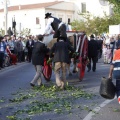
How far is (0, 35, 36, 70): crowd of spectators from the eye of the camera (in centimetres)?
2312

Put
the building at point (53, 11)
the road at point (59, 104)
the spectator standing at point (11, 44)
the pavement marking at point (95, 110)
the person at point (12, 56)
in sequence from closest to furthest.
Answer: the pavement marking at point (95, 110), the road at point (59, 104), the person at point (12, 56), the spectator standing at point (11, 44), the building at point (53, 11)

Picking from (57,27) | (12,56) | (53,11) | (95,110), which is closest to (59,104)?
(95,110)

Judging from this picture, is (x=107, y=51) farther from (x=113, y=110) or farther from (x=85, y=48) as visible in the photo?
(x=113, y=110)

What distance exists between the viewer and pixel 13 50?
2692 centimetres

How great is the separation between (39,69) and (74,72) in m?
3.90

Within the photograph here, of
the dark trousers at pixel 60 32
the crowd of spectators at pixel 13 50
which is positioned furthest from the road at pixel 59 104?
the crowd of spectators at pixel 13 50

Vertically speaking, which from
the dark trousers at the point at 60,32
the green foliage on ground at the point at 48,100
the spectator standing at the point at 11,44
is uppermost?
the dark trousers at the point at 60,32

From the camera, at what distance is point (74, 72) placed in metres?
18.4

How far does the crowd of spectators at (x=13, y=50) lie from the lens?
23.1 meters

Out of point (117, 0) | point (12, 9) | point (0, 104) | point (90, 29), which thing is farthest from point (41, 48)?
point (12, 9)

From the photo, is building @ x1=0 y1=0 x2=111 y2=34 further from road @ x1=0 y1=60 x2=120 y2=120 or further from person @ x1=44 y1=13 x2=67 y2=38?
road @ x1=0 y1=60 x2=120 y2=120

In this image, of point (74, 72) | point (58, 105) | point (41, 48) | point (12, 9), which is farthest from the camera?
point (12, 9)

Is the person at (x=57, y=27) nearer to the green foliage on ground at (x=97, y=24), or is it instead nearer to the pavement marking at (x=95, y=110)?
the pavement marking at (x=95, y=110)

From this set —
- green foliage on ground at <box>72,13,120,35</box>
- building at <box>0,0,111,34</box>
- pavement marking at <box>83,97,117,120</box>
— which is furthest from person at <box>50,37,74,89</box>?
building at <box>0,0,111,34</box>
